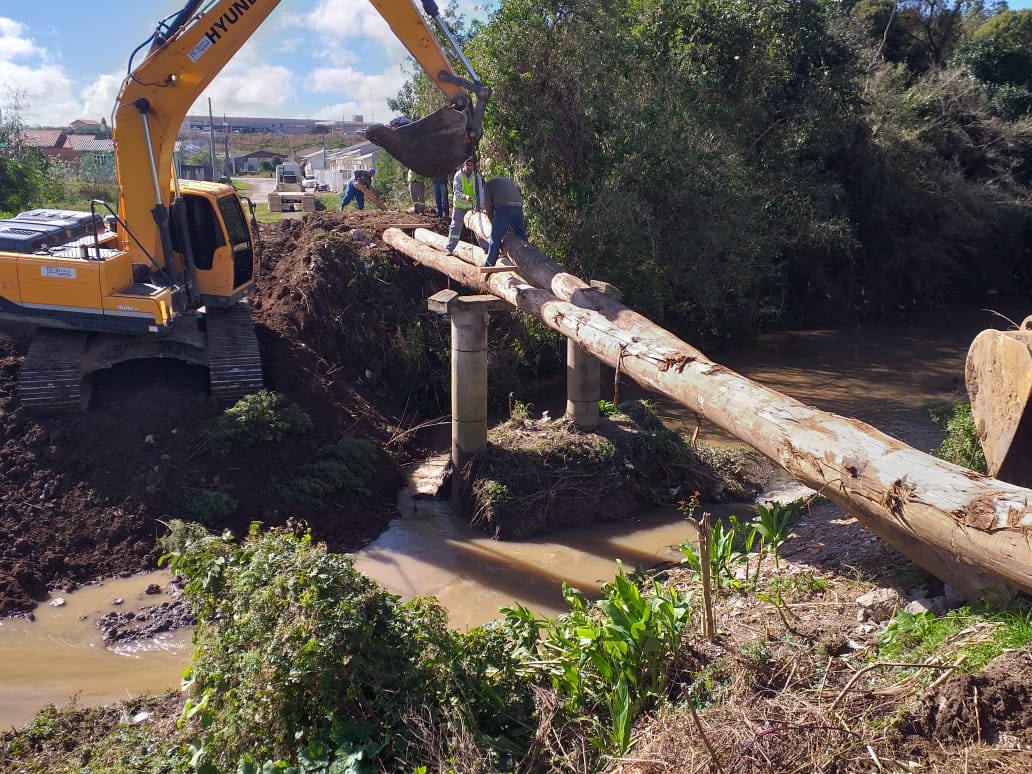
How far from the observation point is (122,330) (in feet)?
28.9

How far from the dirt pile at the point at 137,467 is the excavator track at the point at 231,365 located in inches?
10.0

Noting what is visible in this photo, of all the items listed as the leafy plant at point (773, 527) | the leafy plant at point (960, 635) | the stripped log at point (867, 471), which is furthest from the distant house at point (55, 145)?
the leafy plant at point (960, 635)

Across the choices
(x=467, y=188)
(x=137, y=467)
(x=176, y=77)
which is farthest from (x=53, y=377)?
(x=467, y=188)

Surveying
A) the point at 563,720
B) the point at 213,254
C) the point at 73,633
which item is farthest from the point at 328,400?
the point at 563,720

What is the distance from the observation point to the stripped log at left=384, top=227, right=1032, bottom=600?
3.80 m

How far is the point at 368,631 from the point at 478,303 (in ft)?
16.6

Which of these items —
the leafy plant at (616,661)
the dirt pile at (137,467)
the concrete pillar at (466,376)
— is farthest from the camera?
the concrete pillar at (466,376)

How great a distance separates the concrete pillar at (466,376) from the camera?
28.6ft

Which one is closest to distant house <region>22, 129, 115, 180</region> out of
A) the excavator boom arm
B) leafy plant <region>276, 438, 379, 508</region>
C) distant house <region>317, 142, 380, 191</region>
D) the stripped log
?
distant house <region>317, 142, 380, 191</region>

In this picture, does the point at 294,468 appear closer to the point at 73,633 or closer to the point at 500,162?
the point at 73,633

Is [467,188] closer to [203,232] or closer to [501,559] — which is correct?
[203,232]

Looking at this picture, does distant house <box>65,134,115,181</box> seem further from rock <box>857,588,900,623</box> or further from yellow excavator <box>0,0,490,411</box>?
rock <box>857,588,900,623</box>

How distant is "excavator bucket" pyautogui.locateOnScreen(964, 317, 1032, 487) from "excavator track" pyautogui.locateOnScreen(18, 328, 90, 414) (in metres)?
8.44

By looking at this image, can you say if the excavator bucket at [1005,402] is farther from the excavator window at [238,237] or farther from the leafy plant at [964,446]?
the excavator window at [238,237]
